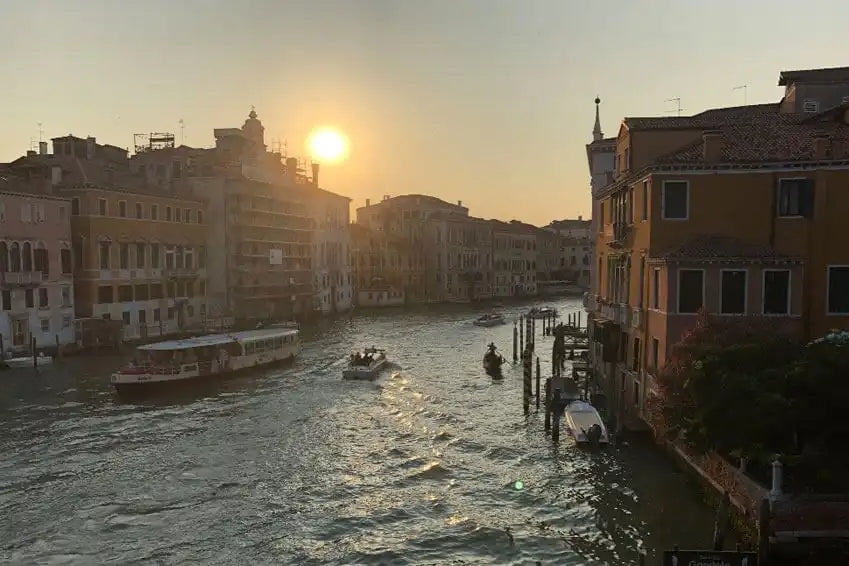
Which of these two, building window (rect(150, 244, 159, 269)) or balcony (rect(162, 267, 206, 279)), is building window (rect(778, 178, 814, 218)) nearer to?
building window (rect(150, 244, 159, 269))

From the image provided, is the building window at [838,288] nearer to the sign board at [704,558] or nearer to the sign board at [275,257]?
the sign board at [704,558]

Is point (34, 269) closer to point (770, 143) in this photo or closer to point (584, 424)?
point (584, 424)

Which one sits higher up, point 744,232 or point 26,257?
point 744,232

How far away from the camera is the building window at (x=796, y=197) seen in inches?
714

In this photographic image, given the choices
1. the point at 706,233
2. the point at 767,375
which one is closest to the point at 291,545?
the point at 767,375

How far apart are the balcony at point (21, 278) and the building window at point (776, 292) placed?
32.7 meters

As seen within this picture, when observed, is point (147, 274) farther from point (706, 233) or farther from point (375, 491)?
point (706, 233)

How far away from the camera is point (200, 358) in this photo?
3097 cm

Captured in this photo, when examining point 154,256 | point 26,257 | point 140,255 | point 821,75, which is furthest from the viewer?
point 154,256

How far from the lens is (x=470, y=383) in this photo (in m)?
31.2

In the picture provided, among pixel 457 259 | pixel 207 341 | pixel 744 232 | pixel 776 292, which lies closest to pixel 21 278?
pixel 207 341

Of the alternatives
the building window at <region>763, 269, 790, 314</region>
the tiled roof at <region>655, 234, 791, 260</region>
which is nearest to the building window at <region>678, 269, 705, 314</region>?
the tiled roof at <region>655, 234, 791, 260</region>

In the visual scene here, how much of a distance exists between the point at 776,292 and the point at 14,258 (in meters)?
33.7

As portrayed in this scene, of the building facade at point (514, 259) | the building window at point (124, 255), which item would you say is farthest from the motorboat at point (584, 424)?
the building facade at point (514, 259)
